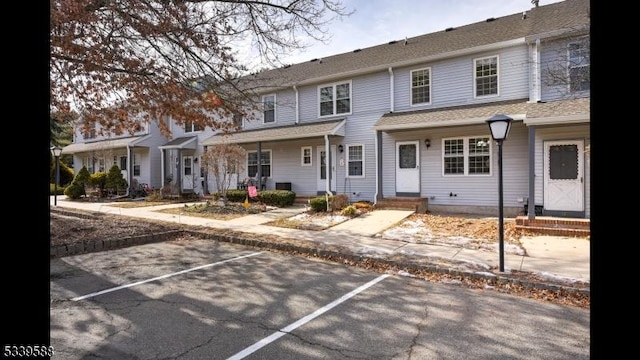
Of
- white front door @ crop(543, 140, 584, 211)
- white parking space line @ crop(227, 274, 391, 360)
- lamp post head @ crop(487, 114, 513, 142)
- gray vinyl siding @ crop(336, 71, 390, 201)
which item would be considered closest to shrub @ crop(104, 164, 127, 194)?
gray vinyl siding @ crop(336, 71, 390, 201)

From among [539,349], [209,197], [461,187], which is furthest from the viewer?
[209,197]

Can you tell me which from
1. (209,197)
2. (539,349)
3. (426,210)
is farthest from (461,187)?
(209,197)

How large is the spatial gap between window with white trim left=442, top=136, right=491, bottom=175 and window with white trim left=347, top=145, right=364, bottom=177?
348 centimetres

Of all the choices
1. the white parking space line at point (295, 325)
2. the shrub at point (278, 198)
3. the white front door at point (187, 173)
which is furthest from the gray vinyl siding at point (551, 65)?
the white front door at point (187, 173)

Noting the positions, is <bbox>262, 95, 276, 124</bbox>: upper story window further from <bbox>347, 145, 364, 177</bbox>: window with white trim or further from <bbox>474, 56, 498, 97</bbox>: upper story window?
<bbox>474, 56, 498, 97</bbox>: upper story window

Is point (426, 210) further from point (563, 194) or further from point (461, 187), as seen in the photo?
point (563, 194)

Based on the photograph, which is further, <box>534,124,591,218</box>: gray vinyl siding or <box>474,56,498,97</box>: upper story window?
<box>474,56,498,97</box>: upper story window

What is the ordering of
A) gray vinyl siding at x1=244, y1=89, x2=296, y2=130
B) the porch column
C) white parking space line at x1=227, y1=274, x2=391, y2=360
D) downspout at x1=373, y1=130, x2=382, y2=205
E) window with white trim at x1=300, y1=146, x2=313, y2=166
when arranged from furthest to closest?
gray vinyl siding at x1=244, y1=89, x2=296, y2=130
window with white trim at x1=300, y1=146, x2=313, y2=166
downspout at x1=373, y1=130, x2=382, y2=205
the porch column
white parking space line at x1=227, y1=274, x2=391, y2=360

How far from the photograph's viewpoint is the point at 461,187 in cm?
1350

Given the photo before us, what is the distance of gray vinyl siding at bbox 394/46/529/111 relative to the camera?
12.6 meters

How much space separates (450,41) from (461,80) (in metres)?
2.12

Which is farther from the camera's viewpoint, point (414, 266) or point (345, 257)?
point (345, 257)

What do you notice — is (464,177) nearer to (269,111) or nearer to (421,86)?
(421,86)

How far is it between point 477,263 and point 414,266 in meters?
1.19
